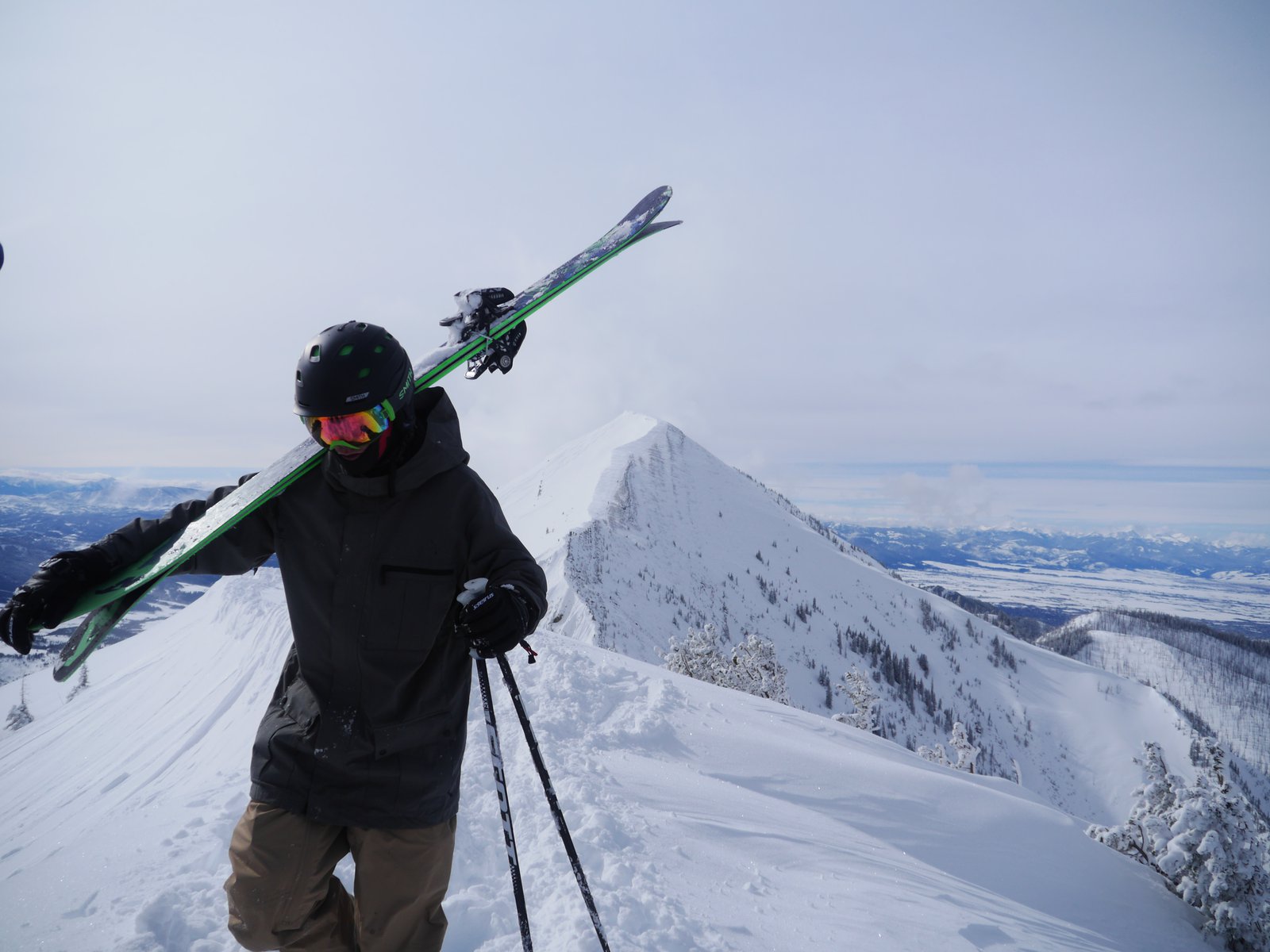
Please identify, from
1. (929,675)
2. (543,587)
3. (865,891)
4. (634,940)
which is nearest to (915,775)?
(865,891)

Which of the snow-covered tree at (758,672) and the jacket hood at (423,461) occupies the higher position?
the jacket hood at (423,461)

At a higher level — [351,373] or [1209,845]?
[351,373]

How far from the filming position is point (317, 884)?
113 inches

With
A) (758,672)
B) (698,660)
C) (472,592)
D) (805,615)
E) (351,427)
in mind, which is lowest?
(805,615)

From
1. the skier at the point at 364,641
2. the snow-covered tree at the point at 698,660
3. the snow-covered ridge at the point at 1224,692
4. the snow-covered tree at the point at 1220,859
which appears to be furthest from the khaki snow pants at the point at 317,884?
the snow-covered ridge at the point at 1224,692

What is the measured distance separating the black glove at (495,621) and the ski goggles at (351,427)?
993 millimetres

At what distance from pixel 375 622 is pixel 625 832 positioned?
404 cm

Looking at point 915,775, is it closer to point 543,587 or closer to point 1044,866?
point 1044,866

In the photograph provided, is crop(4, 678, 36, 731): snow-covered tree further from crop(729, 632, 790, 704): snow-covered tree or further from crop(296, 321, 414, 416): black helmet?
crop(296, 321, 414, 416): black helmet

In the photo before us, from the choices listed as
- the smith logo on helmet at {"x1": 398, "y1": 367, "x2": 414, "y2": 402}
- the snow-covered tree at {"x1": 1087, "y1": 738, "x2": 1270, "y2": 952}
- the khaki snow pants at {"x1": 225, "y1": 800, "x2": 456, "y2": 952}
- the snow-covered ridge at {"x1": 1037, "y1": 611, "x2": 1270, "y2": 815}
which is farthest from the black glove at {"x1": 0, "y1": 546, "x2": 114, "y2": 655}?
the snow-covered ridge at {"x1": 1037, "y1": 611, "x2": 1270, "y2": 815}

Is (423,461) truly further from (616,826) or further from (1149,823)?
(1149,823)

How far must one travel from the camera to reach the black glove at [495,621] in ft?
8.77

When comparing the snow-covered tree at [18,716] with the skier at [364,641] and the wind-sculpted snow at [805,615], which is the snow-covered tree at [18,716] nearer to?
the skier at [364,641]

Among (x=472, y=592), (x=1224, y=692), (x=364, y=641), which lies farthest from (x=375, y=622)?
(x=1224, y=692)
